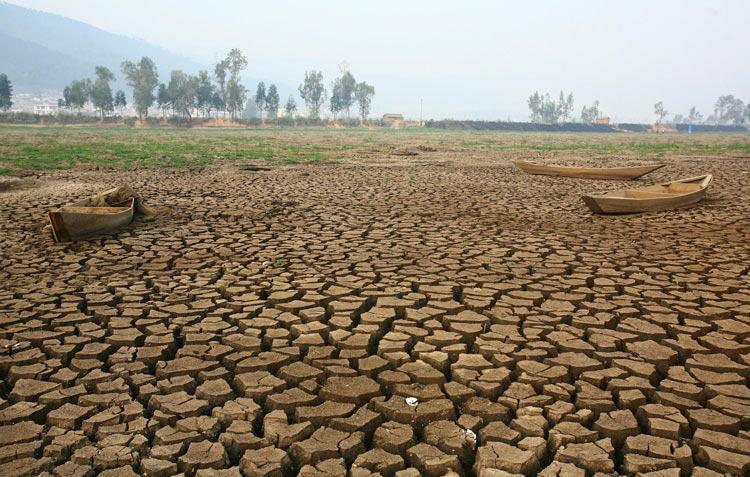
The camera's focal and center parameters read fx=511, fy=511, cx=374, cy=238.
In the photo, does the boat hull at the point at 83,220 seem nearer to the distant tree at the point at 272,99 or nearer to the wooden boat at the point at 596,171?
the wooden boat at the point at 596,171

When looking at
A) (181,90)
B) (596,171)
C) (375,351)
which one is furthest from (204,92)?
(375,351)

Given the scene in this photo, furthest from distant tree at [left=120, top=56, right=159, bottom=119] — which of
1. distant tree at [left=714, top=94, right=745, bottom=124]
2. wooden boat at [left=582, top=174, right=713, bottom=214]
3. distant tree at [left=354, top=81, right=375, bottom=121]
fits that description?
distant tree at [left=714, top=94, right=745, bottom=124]

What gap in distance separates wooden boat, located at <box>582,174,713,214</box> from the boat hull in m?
6.73

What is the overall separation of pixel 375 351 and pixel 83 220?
4.44 meters

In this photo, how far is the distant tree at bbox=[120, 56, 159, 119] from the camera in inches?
3098

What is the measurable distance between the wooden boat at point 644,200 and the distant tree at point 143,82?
81.9 m

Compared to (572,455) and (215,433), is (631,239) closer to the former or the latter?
(572,455)

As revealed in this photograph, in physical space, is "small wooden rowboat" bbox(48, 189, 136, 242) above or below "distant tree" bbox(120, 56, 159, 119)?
below

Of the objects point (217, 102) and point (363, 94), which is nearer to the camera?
point (217, 102)

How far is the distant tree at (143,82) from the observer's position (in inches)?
3098

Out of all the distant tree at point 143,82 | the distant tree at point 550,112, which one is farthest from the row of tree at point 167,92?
the distant tree at point 550,112

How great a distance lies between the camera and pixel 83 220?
6070 millimetres

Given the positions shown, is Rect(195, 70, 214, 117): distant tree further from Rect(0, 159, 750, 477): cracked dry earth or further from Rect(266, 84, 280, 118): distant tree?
Rect(0, 159, 750, 477): cracked dry earth

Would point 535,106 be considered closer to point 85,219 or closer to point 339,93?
point 339,93
